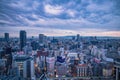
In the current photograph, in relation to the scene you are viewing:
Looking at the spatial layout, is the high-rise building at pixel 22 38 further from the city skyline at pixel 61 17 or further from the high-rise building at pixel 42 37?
the high-rise building at pixel 42 37

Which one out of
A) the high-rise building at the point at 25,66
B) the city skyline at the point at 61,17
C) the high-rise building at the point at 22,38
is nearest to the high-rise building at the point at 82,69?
the city skyline at the point at 61,17

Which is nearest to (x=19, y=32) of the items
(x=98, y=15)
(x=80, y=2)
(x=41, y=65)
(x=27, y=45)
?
(x=27, y=45)

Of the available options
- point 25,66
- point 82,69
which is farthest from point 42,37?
point 82,69

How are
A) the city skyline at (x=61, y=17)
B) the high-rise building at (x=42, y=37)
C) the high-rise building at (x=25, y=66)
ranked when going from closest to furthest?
the city skyline at (x=61, y=17), the high-rise building at (x=25, y=66), the high-rise building at (x=42, y=37)

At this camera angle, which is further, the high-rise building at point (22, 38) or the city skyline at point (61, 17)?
the high-rise building at point (22, 38)

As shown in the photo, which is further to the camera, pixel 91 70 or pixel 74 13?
pixel 91 70

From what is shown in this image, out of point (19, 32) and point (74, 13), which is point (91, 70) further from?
point (19, 32)

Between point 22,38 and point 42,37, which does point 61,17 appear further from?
point 22,38

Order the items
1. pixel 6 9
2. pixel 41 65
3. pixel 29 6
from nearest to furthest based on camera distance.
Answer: pixel 6 9 < pixel 29 6 < pixel 41 65
